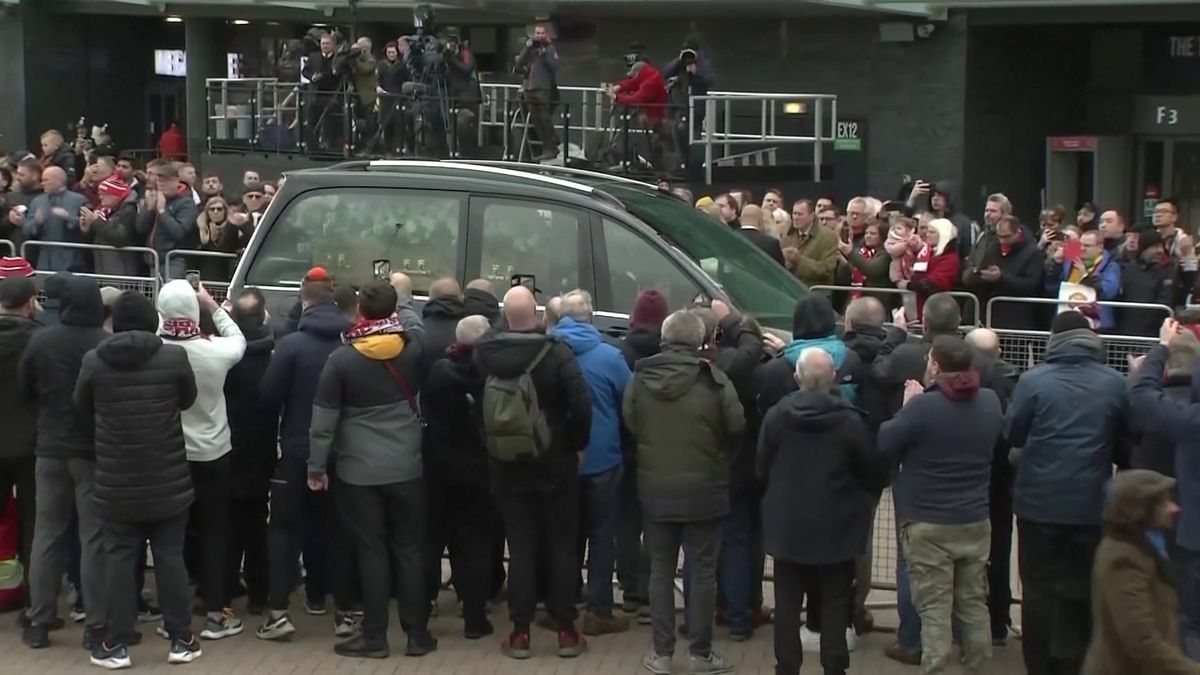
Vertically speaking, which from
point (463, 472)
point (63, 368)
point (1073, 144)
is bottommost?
point (463, 472)

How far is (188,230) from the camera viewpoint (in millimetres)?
14422

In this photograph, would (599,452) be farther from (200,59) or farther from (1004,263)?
(200,59)

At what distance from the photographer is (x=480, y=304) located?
8.92m

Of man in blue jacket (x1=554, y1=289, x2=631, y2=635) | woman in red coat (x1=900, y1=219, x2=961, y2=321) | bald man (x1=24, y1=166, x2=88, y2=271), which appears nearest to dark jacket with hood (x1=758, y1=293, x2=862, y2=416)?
man in blue jacket (x1=554, y1=289, x2=631, y2=635)

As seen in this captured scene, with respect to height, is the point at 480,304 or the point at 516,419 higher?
the point at 480,304

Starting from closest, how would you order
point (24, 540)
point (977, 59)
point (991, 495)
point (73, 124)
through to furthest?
point (991, 495) → point (24, 540) → point (977, 59) → point (73, 124)

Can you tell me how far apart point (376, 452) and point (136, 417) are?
3.74ft

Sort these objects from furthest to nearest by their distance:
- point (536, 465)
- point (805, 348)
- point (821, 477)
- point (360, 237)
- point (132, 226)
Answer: point (132, 226) < point (360, 237) < point (536, 465) < point (805, 348) < point (821, 477)

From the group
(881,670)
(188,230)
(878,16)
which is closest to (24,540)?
(881,670)

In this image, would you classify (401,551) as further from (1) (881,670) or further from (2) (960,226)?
(2) (960,226)

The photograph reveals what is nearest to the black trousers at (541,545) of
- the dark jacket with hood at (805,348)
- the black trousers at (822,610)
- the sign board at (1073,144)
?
the dark jacket with hood at (805,348)

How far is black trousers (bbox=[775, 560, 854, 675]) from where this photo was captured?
7746 millimetres

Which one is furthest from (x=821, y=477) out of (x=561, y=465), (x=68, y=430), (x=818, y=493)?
(x=68, y=430)

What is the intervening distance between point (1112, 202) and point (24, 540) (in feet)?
54.2
